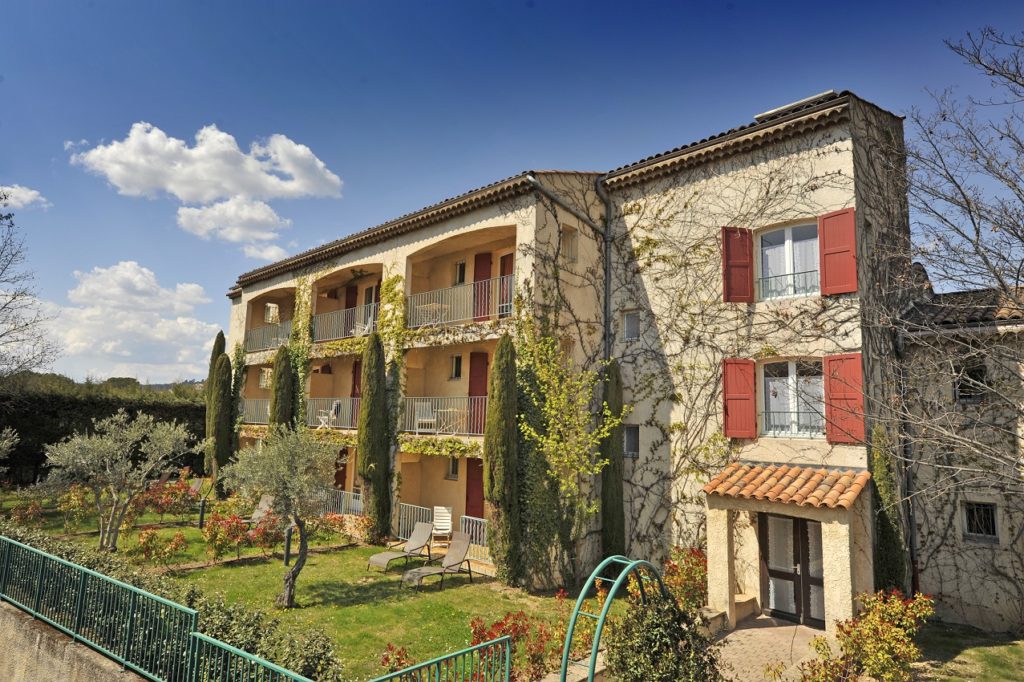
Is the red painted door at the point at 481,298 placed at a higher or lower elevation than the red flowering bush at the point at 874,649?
higher

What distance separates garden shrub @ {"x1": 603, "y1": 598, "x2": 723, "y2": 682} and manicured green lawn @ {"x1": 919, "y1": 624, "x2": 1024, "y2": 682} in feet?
16.6

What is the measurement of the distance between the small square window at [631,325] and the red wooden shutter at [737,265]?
269 cm

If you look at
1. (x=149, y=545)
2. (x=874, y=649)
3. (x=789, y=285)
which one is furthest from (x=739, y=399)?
(x=149, y=545)

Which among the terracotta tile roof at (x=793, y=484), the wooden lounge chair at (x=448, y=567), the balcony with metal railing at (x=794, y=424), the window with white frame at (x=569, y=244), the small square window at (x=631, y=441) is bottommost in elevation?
the wooden lounge chair at (x=448, y=567)

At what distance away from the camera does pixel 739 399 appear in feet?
41.4

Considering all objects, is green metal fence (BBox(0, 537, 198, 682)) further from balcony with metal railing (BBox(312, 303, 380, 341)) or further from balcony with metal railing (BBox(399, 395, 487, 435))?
balcony with metal railing (BBox(312, 303, 380, 341))

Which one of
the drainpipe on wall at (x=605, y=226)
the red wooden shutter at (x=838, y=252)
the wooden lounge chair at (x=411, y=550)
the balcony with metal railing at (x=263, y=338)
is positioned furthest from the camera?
the balcony with metal railing at (x=263, y=338)

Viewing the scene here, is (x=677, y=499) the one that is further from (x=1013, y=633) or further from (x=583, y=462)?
(x=1013, y=633)

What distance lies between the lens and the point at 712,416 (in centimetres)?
1316

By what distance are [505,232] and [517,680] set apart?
11.7 meters

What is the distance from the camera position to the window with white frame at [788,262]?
12.3m

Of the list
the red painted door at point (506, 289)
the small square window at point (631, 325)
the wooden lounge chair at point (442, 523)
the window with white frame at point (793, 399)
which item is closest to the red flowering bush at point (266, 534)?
the wooden lounge chair at point (442, 523)

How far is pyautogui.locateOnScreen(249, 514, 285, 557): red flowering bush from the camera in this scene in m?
14.4

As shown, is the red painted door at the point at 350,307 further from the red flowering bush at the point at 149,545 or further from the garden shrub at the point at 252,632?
the garden shrub at the point at 252,632
